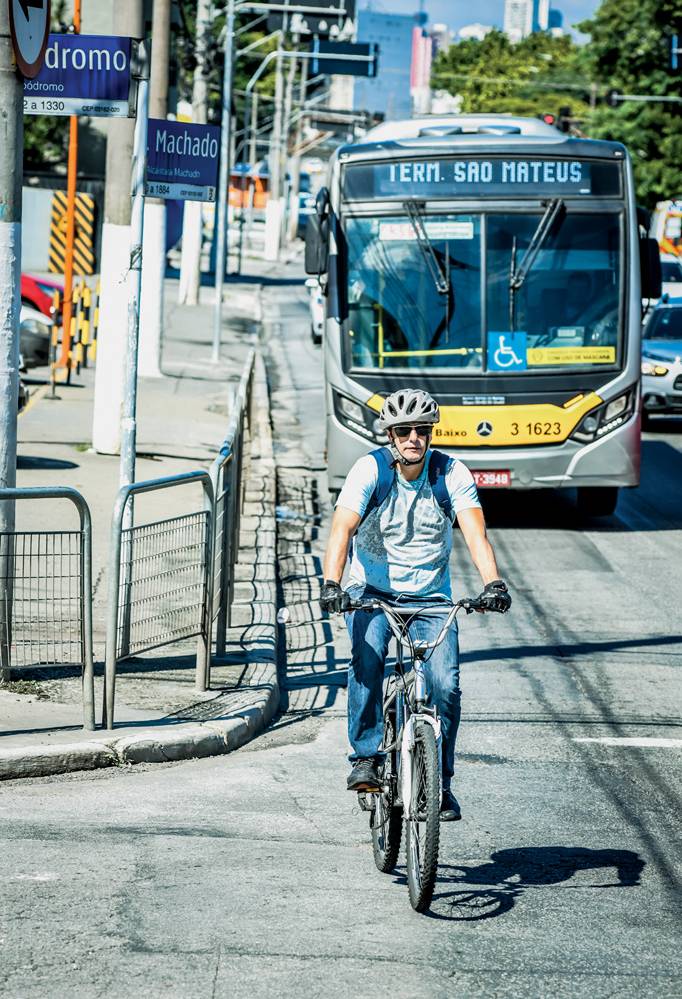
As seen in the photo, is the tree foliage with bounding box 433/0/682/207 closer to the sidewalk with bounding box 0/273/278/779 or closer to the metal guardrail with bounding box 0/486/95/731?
the sidewalk with bounding box 0/273/278/779

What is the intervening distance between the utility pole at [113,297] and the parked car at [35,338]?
29.8 ft

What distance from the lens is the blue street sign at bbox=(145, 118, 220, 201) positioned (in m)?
10.7

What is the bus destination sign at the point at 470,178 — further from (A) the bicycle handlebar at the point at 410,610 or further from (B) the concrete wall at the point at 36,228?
(B) the concrete wall at the point at 36,228

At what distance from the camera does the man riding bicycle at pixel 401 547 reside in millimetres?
6164

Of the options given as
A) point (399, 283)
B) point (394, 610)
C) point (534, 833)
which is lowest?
point (534, 833)

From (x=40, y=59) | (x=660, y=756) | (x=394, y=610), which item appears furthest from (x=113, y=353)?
(x=394, y=610)

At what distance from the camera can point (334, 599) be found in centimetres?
599

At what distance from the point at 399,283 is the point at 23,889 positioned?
10073 millimetres

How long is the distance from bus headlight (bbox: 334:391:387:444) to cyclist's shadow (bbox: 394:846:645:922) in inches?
338

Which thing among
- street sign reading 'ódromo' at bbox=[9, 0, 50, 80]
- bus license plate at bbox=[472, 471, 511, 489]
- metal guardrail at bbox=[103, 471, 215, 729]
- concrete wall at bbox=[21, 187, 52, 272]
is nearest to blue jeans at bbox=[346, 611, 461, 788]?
metal guardrail at bbox=[103, 471, 215, 729]

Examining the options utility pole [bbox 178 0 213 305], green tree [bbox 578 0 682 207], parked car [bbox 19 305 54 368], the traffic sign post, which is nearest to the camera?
parked car [bbox 19 305 54 368]

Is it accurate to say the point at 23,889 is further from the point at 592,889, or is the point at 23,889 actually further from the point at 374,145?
the point at 374,145

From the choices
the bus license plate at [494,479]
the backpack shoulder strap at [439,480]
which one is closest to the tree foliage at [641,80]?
the bus license plate at [494,479]

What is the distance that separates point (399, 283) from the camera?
15.1m
